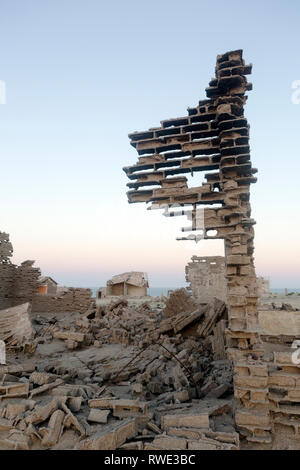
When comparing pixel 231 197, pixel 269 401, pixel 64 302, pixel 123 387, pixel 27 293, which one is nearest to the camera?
→ pixel 269 401

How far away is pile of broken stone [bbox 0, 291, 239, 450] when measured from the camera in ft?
13.7

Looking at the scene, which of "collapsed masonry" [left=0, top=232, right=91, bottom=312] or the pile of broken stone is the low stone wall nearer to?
the pile of broken stone

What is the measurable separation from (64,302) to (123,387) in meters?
10.6

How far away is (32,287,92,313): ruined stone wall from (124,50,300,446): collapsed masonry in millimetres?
12260

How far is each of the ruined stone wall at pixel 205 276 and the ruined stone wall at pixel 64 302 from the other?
7.04 metres

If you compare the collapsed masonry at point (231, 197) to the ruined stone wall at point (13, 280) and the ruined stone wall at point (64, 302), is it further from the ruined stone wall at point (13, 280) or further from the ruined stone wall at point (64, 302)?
the ruined stone wall at point (13, 280)

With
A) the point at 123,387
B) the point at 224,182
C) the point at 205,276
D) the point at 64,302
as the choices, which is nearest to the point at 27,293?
the point at 64,302

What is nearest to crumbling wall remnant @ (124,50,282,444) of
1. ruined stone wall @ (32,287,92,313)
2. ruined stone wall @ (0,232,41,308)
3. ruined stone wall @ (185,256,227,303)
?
ruined stone wall @ (185,256,227,303)

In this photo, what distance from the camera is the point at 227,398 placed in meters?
5.95

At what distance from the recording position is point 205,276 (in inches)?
679

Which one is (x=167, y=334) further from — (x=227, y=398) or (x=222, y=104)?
(x=222, y=104)

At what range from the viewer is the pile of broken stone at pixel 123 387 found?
4.18 metres

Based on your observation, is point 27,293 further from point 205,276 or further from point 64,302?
point 205,276

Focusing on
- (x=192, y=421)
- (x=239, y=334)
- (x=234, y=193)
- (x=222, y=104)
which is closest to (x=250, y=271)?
(x=239, y=334)
